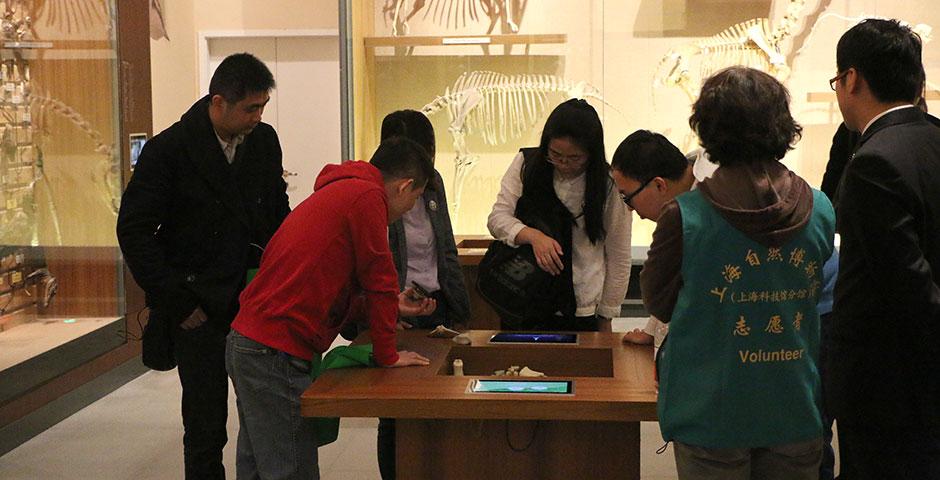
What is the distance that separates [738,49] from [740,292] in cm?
541

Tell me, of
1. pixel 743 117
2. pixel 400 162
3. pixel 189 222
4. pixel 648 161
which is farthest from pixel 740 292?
pixel 189 222

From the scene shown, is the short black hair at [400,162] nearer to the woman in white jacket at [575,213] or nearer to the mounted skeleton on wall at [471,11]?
the woman in white jacket at [575,213]

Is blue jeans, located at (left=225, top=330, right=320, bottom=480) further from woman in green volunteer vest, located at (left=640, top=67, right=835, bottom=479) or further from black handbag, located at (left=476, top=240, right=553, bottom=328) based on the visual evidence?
woman in green volunteer vest, located at (left=640, top=67, right=835, bottom=479)

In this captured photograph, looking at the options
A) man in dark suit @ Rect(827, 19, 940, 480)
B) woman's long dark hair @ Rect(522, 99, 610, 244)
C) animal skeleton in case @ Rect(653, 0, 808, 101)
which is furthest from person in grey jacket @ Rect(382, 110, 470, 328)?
animal skeleton in case @ Rect(653, 0, 808, 101)

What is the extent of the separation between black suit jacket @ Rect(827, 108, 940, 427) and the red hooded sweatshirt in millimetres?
1096

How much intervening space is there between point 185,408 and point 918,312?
85.0 inches

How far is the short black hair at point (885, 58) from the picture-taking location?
247cm

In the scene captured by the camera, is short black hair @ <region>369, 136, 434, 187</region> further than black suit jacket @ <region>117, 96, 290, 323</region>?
No

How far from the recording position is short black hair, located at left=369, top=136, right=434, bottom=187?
2773mm

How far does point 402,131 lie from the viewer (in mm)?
3740

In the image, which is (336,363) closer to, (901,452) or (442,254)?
(442,254)

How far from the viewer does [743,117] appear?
6.58 ft

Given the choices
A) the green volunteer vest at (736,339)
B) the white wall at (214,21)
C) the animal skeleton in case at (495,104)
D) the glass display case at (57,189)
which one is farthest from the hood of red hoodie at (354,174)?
the white wall at (214,21)

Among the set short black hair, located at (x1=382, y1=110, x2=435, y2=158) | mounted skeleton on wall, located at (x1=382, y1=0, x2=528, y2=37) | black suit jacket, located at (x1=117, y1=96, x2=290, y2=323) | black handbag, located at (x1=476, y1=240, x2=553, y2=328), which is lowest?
black handbag, located at (x1=476, y1=240, x2=553, y2=328)
